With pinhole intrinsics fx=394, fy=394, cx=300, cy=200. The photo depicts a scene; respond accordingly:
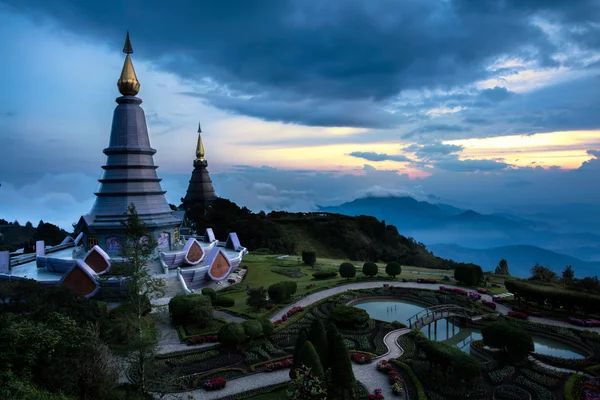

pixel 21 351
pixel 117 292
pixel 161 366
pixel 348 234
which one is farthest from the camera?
pixel 348 234

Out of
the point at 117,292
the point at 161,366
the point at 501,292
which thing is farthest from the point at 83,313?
the point at 501,292

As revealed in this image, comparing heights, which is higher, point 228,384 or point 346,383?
point 346,383

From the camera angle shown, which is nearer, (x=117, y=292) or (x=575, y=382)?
(x=575, y=382)

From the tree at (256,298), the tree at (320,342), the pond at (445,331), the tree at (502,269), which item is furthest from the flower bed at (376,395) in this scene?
the tree at (502,269)

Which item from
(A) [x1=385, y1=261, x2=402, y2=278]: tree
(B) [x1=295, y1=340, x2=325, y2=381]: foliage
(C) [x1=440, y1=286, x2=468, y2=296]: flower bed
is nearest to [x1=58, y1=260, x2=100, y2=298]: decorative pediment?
(B) [x1=295, y1=340, x2=325, y2=381]: foliage

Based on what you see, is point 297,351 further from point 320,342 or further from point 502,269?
point 502,269

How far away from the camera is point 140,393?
15.0 meters

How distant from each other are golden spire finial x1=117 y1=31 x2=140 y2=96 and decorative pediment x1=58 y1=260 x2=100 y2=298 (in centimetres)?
1710

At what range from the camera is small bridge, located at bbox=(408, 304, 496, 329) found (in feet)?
80.8

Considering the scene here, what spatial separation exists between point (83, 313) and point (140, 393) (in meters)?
5.20

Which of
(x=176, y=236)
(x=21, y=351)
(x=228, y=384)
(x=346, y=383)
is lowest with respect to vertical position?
(x=228, y=384)

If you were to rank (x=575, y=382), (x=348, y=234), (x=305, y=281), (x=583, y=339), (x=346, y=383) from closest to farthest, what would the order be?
(x=346, y=383) → (x=575, y=382) → (x=583, y=339) → (x=305, y=281) → (x=348, y=234)

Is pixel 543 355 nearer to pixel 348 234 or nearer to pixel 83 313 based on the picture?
pixel 83 313

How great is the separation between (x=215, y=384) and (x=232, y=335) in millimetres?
3544
